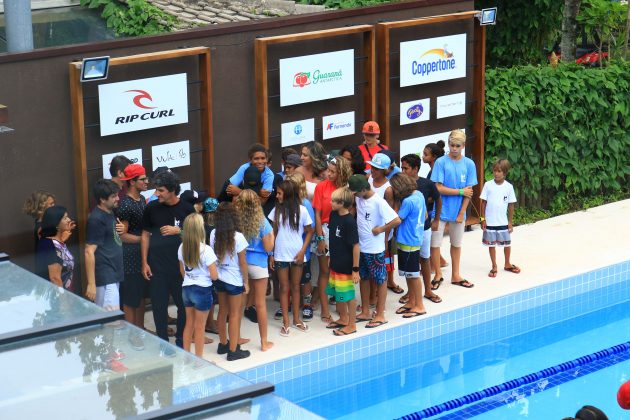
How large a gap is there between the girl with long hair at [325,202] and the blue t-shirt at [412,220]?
2.02ft

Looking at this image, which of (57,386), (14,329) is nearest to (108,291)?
(14,329)

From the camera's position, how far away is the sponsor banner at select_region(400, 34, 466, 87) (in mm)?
12906

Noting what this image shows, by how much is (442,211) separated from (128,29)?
4.73m

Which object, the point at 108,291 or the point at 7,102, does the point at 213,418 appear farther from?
the point at 7,102

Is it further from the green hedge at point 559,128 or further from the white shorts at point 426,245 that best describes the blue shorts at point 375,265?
the green hedge at point 559,128

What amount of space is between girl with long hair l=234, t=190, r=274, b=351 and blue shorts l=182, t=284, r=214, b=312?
62 centimetres

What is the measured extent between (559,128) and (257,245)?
620cm

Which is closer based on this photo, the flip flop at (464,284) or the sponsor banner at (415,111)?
the flip flop at (464,284)

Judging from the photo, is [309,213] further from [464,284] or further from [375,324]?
[464,284]

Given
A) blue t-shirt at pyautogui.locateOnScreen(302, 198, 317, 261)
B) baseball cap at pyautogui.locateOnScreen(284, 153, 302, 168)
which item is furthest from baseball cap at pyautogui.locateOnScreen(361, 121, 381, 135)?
blue t-shirt at pyautogui.locateOnScreen(302, 198, 317, 261)

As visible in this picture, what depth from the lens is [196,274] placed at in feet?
30.9

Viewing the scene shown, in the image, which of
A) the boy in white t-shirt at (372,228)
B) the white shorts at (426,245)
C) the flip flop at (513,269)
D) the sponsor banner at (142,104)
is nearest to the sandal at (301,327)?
the boy in white t-shirt at (372,228)

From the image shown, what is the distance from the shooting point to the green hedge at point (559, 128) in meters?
14.2

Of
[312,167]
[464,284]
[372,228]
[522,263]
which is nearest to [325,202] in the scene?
[312,167]
